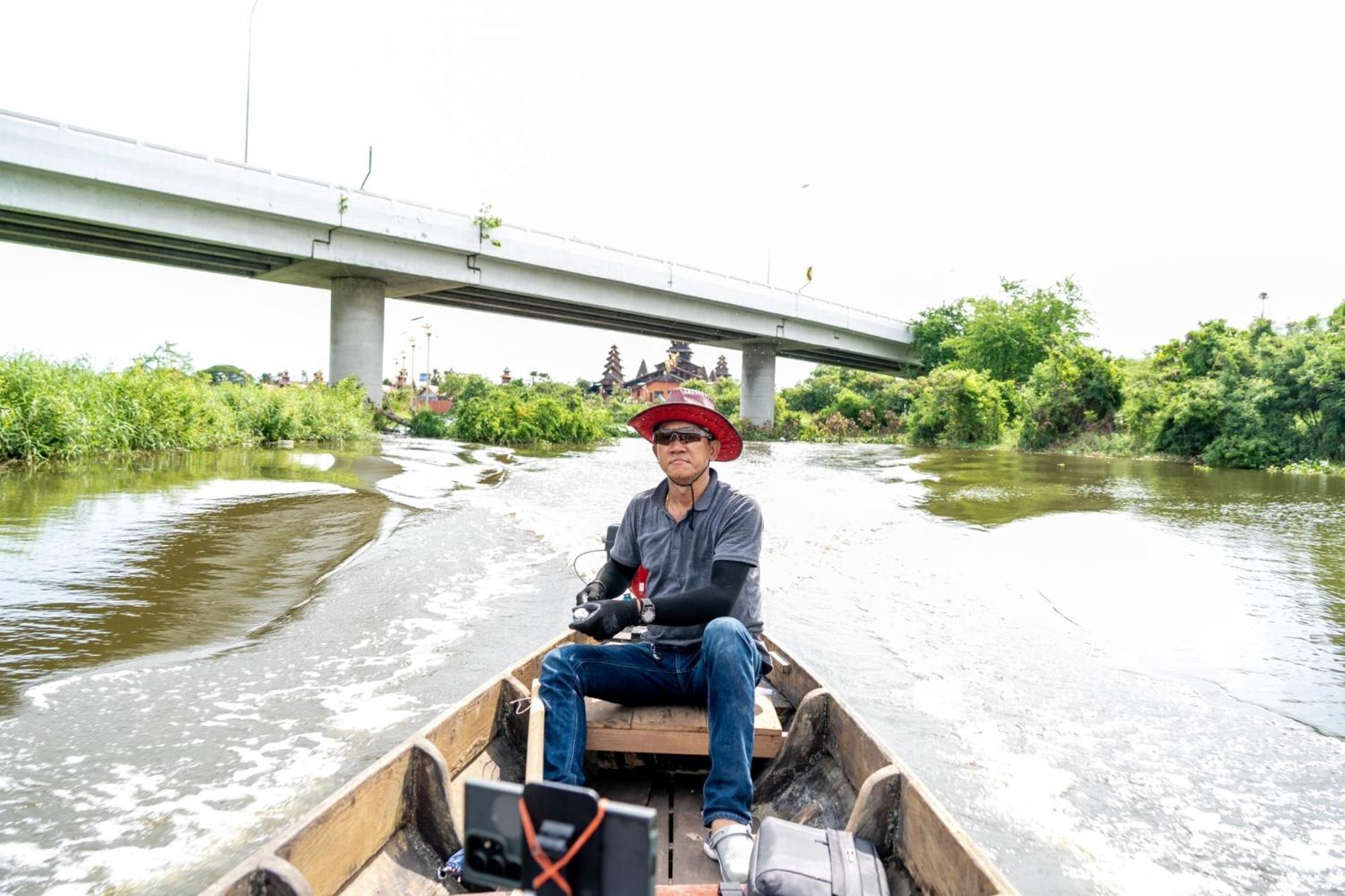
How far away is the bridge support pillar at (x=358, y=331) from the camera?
27516mm

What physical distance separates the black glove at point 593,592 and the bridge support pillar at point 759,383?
38138mm

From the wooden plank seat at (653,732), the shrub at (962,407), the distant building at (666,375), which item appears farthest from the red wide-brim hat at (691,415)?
the distant building at (666,375)

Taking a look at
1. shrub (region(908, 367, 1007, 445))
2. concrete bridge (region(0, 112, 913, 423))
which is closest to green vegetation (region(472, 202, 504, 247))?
concrete bridge (region(0, 112, 913, 423))

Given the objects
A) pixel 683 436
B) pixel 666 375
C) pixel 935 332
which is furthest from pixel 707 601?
pixel 666 375

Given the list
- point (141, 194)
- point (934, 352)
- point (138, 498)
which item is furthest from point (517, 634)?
point (934, 352)

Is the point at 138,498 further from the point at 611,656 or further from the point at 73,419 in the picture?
the point at 611,656

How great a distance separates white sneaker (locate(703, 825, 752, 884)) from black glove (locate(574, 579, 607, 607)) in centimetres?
100

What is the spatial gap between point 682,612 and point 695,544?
0.32 m

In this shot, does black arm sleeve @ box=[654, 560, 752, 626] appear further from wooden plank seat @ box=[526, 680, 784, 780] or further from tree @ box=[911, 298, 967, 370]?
tree @ box=[911, 298, 967, 370]

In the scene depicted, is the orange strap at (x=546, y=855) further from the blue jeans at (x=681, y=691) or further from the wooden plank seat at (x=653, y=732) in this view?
the wooden plank seat at (x=653, y=732)

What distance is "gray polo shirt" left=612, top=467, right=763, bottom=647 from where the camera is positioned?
3.15m

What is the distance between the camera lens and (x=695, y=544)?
129 inches

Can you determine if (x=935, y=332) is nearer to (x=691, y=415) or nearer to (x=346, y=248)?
(x=346, y=248)

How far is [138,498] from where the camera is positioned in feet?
38.3
